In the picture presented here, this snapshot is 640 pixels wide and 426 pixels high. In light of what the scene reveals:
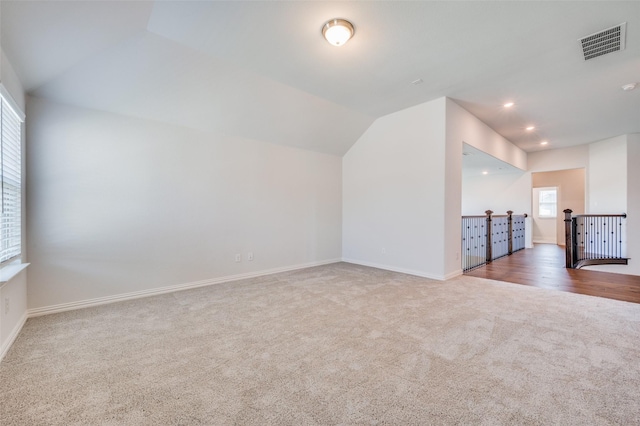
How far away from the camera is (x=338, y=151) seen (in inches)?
225

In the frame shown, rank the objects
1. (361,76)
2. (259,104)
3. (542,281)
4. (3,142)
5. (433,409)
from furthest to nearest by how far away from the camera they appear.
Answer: (542,281), (259,104), (361,76), (3,142), (433,409)

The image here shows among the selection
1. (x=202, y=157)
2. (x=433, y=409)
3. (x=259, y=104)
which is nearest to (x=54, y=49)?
(x=202, y=157)

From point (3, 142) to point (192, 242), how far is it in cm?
211

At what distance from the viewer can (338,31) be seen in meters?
2.48

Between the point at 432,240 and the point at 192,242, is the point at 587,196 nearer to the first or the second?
A: the point at 432,240

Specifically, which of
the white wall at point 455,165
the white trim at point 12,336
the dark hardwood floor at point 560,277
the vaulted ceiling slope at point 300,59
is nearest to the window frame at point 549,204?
the dark hardwood floor at point 560,277

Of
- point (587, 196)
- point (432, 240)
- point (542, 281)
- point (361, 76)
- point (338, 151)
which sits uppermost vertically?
point (361, 76)

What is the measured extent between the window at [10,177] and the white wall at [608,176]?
10245 millimetres

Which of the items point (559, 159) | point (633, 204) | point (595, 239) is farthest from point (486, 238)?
point (559, 159)

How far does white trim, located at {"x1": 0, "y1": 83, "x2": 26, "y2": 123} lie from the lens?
2.09 meters

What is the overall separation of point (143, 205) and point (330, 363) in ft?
10.1

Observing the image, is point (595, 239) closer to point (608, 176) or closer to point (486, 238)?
point (608, 176)

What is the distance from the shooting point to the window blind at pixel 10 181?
224cm

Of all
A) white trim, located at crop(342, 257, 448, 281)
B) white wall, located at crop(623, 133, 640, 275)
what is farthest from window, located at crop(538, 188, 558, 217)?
white trim, located at crop(342, 257, 448, 281)
